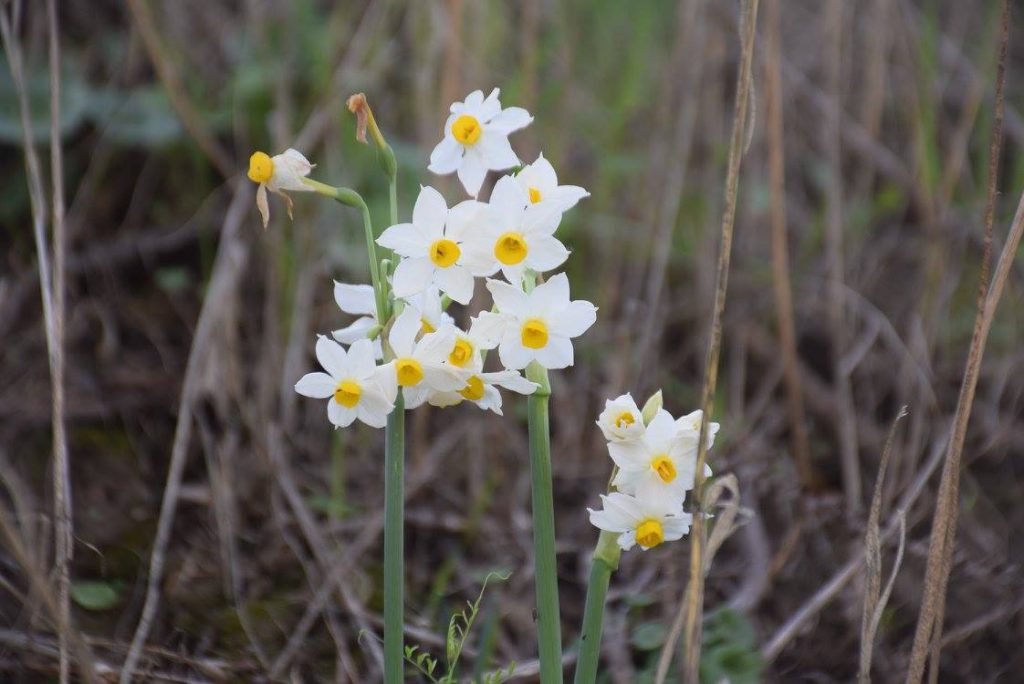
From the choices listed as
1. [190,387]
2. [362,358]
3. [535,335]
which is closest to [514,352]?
[535,335]

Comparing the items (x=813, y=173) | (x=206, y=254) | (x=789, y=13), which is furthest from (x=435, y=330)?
(x=789, y=13)

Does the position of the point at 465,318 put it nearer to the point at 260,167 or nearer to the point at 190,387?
the point at 190,387

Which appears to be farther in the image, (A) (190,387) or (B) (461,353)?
(A) (190,387)

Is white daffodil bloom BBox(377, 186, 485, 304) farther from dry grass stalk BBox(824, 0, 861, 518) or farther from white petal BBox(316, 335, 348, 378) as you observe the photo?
dry grass stalk BBox(824, 0, 861, 518)

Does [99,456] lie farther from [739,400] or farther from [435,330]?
[739,400]

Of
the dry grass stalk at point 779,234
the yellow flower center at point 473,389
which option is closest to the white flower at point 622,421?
the yellow flower center at point 473,389

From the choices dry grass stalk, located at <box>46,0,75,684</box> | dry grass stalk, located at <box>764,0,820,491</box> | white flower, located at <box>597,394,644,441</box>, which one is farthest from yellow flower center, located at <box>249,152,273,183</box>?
dry grass stalk, located at <box>764,0,820,491</box>
